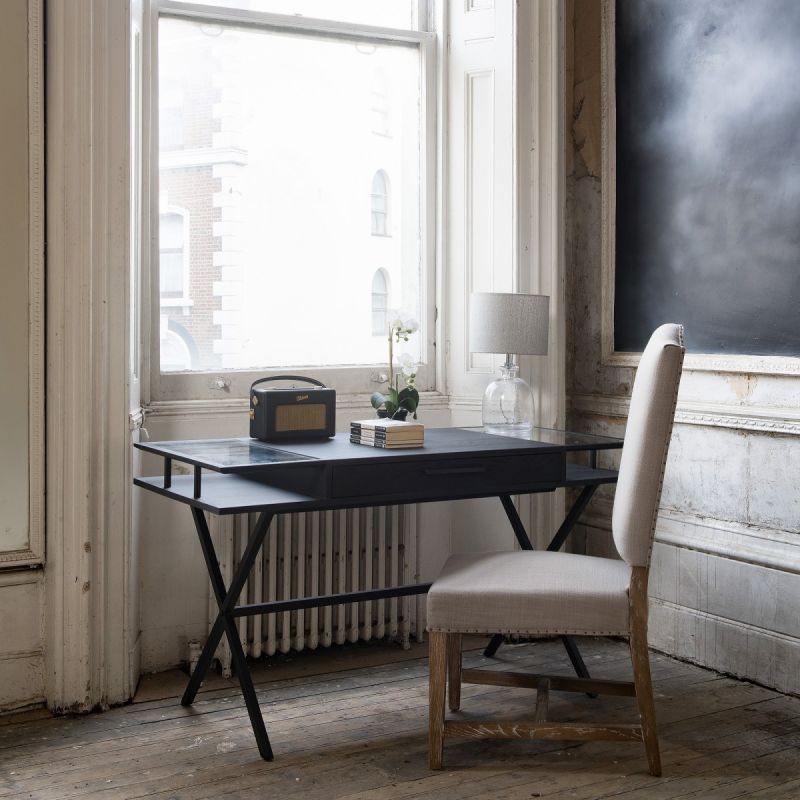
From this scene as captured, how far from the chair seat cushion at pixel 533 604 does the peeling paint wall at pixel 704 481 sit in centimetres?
86

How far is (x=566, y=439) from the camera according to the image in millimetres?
3676

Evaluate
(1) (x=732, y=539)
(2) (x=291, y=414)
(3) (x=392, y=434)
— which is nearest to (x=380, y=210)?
(2) (x=291, y=414)

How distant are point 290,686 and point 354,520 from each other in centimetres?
65

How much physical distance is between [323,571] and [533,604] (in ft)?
4.35

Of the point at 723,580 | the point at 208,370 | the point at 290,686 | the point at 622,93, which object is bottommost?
the point at 290,686

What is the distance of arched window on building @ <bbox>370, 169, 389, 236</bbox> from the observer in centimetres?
426

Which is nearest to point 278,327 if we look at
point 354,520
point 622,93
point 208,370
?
point 208,370

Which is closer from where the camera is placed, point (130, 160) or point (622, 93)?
point (130, 160)

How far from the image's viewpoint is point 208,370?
3.94 meters

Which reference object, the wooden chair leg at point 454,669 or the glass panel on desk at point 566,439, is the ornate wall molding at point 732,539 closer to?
the glass panel on desk at point 566,439

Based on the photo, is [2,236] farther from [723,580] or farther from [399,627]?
[723,580]

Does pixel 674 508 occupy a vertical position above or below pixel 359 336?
below

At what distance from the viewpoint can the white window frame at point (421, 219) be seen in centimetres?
379

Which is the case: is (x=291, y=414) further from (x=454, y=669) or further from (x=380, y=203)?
(x=380, y=203)
